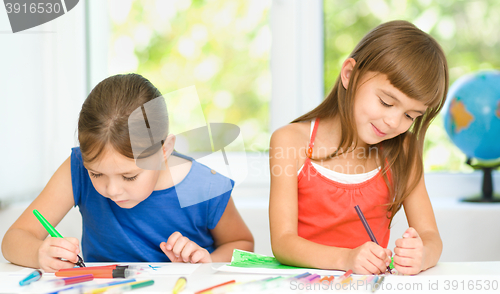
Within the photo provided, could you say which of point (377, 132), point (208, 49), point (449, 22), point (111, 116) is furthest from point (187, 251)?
point (449, 22)

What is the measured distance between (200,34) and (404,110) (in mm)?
995

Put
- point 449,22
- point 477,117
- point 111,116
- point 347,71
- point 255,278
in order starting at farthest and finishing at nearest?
point 449,22 → point 477,117 → point 347,71 → point 111,116 → point 255,278

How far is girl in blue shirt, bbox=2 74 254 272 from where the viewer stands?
0.66 m

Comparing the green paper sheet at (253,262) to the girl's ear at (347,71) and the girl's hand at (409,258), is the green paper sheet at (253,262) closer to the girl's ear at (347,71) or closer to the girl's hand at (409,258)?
the girl's hand at (409,258)

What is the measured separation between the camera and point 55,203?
2.57 feet

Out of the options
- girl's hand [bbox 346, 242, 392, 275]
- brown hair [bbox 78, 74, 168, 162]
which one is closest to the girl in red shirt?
girl's hand [bbox 346, 242, 392, 275]

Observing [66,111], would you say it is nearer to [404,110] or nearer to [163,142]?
[163,142]

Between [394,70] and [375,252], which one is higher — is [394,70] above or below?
above

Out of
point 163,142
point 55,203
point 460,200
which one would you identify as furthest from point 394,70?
point 460,200

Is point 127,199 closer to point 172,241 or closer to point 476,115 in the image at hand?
point 172,241

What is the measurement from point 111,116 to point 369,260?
0.46 m

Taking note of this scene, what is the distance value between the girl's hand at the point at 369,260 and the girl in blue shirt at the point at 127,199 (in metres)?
0.26

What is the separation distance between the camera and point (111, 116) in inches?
26.2

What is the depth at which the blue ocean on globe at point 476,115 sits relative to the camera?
1211mm
